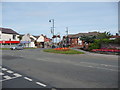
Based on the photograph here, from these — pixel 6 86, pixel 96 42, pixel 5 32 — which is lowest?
pixel 6 86

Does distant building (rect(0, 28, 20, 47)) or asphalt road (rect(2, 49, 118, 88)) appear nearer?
asphalt road (rect(2, 49, 118, 88))

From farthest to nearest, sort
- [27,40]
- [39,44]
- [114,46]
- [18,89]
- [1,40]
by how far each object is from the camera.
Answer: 1. [39,44]
2. [27,40]
3. [1,40]
4. [114,46]
5. [18,89]

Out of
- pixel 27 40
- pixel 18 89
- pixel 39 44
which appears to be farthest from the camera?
pixel 39 44

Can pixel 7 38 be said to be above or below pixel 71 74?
above

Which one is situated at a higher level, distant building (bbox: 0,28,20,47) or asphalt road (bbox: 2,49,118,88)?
distant building (bbox: 0,28,20,47)

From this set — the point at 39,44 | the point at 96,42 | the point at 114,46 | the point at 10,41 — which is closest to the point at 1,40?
the point at 10,41

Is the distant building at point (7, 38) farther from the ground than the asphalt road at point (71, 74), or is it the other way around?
the distant building at point (7, 38)

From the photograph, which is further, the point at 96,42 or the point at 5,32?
the point at 5,32

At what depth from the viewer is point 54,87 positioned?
5605 millimetres

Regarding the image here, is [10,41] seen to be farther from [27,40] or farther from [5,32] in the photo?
[27,40]

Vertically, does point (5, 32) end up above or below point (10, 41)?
above

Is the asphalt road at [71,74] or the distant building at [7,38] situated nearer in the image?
the asphalt road at [71,74]

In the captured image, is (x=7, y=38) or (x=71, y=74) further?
(x=7, y=38)

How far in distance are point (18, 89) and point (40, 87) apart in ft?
2.79
